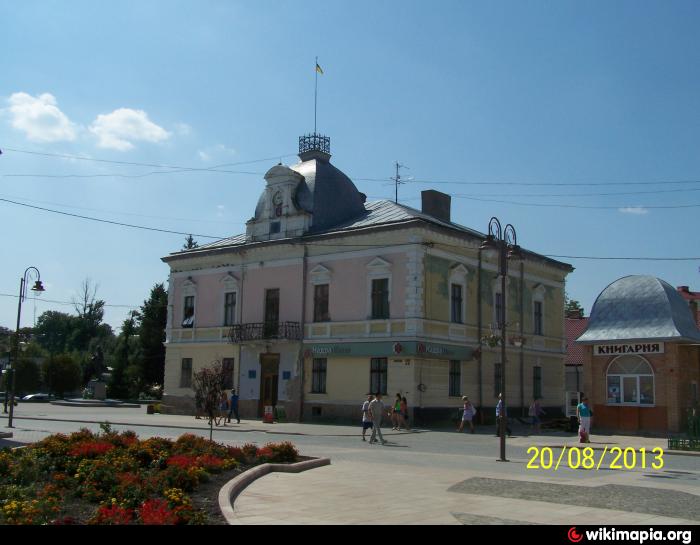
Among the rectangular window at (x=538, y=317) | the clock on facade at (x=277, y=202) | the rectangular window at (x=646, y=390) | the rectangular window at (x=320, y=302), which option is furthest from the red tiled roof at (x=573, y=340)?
the clock on facade at (x=277, y=202)

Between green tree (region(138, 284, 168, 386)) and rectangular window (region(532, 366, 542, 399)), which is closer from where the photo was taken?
rectangular window (region(532, 366, 542, 399))

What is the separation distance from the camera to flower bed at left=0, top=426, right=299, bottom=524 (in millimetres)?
8773

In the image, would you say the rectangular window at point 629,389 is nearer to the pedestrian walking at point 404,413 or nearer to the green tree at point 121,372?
the pedestrian walking at point 404,413

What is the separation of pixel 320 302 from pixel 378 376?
5432 millimetres

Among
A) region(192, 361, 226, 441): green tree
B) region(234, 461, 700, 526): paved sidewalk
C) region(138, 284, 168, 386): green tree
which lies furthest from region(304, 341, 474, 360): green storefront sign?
region(138, 284, 168, 386): green tree

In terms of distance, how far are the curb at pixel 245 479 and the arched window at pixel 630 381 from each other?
18779mm

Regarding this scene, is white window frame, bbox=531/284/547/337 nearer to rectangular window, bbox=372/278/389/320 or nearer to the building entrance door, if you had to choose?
rectangular window, bbox=372/278/389/320

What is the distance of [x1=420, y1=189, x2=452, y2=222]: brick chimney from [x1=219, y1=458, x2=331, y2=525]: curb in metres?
26.3

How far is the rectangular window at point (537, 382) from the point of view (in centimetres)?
4191

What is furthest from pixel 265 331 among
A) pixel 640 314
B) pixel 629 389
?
pixel 640 314

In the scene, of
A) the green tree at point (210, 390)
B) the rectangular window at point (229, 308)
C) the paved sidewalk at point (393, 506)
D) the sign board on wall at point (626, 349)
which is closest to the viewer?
the paved sidewalk at point (393, 506)
